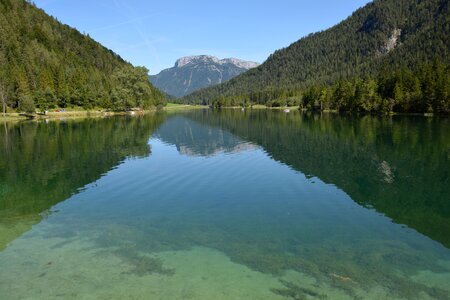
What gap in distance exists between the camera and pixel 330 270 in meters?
16.5

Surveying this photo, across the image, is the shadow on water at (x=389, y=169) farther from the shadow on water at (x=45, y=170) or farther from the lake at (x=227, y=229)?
the shadow on water at (x=45, y=170)

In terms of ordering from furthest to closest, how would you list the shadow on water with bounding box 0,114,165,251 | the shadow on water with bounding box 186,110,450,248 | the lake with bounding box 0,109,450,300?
the shadow on water with bounding box 0,114,165,251 → the shadow on water with bounding box 186,110,450,248 → the lake with bounding box 0,109,450,300

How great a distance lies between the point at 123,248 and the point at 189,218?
599 cm

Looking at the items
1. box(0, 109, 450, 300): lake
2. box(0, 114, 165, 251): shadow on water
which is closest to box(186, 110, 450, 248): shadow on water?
box(0, 109, 450, 300): lake

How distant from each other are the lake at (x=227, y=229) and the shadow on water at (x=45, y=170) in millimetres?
221

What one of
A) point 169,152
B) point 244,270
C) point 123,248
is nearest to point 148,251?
point 123,248

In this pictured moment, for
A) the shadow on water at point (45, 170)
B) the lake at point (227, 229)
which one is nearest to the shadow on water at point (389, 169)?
the lake at point (227, 229)

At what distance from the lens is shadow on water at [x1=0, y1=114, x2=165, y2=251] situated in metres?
26.0

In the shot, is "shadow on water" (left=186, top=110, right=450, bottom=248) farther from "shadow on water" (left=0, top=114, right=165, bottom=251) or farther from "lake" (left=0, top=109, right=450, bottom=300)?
"shadow on water" (left=0, top=114, right=165, bottom=251)

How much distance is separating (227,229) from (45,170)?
93.7 ft

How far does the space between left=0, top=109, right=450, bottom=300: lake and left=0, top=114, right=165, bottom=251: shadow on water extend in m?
0.22

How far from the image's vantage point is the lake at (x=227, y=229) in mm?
15367

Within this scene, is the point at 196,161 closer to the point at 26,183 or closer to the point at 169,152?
the point at 169,152

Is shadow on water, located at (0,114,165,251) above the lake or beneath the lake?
above
